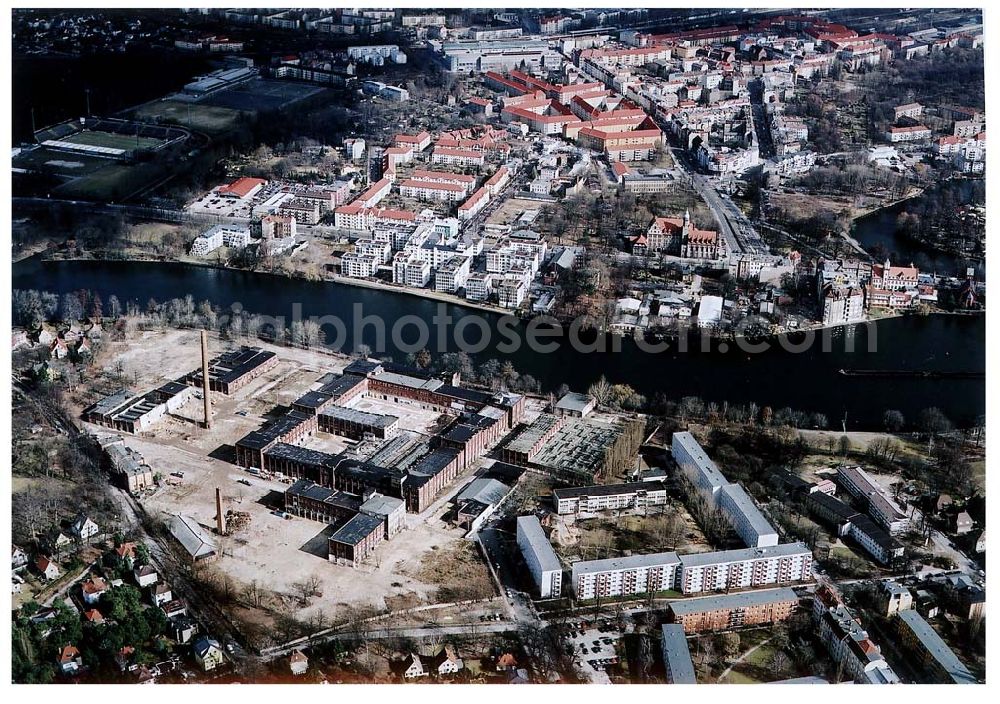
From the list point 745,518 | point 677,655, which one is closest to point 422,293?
point 745,518

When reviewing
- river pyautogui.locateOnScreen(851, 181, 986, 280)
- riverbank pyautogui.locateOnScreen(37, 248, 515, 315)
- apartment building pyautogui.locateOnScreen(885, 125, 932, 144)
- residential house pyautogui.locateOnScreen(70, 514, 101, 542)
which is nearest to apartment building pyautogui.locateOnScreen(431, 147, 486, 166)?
riverbank pyautogui.locateOnScreen(37, 248, 515, 315)

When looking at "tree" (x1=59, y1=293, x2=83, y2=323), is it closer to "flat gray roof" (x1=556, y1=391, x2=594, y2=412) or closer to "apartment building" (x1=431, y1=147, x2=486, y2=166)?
"flat gray roof" (x1=556, y1=391, x2=594, y2=412)

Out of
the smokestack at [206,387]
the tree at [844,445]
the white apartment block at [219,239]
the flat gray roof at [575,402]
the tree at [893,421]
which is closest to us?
the tree at [844,445]

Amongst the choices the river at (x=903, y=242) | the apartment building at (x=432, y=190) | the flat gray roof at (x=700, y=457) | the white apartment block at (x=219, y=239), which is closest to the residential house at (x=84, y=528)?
the flat gray roof at (x=700, y=457)

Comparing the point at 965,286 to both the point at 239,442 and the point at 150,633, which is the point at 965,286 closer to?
the point at 239,442

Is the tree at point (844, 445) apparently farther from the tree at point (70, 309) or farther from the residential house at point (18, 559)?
the tree at point (70, 309)

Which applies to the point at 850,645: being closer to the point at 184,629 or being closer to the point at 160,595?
the point at 184,629
